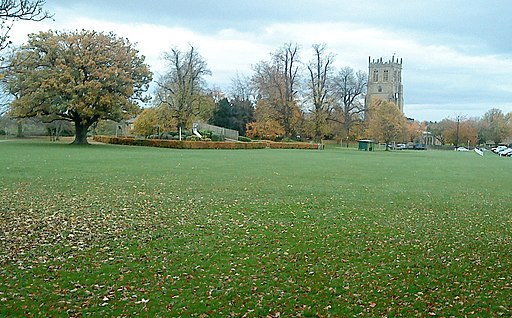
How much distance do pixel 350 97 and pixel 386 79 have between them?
2233 inches

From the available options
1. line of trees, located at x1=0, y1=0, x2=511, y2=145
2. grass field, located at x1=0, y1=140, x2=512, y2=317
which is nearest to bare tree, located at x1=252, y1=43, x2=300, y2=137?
line of trees, located at x1=0, y1=0, x2=511, y2=145

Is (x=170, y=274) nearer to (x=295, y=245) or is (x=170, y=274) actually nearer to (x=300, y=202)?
(x=295, y=245)

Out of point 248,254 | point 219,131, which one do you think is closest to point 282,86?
point 219,131

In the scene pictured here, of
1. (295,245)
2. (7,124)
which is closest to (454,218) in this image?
(295,245)

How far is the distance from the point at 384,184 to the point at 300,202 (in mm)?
7180

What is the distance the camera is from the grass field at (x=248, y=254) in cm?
536

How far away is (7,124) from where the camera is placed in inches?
2813

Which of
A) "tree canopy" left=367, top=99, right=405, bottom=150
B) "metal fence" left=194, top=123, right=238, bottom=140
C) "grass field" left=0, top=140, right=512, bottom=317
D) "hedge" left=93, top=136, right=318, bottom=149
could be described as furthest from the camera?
"tree canopy" left=367, top=99, right=405, bottom=150

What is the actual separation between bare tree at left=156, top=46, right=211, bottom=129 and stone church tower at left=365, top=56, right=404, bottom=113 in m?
74.4

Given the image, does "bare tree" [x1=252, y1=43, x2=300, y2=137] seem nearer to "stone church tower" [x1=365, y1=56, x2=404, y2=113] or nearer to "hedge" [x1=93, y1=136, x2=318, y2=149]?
"hedge" [x1=93, y1=136, x2=318, y2=149]

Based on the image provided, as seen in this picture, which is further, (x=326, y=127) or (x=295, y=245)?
(x=326, y=127)

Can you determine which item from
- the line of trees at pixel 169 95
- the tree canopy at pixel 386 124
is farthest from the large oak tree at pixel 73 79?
the tree canopy at pixel 386 124

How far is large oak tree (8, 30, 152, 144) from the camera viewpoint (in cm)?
4456

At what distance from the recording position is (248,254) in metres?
7.51
